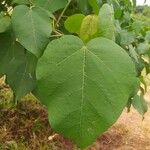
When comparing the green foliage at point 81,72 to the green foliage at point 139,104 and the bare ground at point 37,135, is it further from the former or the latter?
the bare ground at point 37,135

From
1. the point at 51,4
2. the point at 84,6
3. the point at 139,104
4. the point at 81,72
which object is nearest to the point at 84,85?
the point at 81,72

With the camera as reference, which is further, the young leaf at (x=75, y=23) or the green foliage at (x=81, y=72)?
the young leaf at (x=75, y=23)

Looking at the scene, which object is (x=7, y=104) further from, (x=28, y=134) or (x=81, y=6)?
(x=81, y=6)

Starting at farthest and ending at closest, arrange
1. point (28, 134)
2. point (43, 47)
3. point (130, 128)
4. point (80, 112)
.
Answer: point (130, 128), point (28, 134), point (43, 47), point (80, 112)

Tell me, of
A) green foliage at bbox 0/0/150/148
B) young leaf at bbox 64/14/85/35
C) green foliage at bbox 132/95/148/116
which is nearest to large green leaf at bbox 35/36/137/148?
green foliage at bbox 0/0/150/148

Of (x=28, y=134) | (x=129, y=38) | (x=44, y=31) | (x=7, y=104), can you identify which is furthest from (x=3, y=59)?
(x=7, y=104)

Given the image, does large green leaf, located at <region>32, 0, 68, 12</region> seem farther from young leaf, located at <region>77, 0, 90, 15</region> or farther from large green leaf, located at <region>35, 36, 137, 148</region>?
large green leaf, located at <region>35, 36, 137, 148</region>

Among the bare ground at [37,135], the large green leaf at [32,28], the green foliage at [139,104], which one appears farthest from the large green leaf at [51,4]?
the bare ground at [37,135]

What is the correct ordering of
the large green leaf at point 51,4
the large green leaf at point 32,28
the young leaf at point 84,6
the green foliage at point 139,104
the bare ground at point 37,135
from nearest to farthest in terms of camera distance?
the large green leaf at point 32,28, the large green leaf at point 51,4, the young leaf at point 84,6, the green foliage at point 139,104, the bare ground at point 37,135

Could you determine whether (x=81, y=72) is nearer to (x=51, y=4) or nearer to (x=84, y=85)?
(x=84, y=85)
